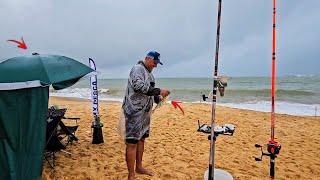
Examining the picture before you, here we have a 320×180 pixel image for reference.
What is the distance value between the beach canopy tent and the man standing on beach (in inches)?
36.1

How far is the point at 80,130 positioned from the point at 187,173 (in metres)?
3.55

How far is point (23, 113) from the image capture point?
353 centimetres

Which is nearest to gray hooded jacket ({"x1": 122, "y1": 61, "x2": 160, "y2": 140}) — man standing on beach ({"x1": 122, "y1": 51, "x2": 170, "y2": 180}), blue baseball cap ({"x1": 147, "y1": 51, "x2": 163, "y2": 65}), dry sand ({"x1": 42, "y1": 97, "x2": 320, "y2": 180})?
man standing on beach ({"x1": 122, "y1": 51, "x2": 170, "y2": 180})

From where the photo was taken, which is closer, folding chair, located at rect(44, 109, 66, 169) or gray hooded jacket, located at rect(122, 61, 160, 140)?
gray hooded jacket, located at rect(122, 61, 160, 140)

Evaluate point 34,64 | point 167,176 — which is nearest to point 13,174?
point 34,64

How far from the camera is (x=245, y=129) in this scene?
8.01 m

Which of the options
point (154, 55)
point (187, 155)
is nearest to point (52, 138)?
point (154, 55)

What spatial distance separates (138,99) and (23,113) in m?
1.40

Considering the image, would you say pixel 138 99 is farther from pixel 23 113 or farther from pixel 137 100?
pixel 23 113

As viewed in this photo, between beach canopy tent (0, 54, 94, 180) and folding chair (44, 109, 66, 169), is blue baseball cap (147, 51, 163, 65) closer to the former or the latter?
beach canopy tent (0, 54, 94, 180)

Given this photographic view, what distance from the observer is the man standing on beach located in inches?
140

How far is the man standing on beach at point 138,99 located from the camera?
140 inches

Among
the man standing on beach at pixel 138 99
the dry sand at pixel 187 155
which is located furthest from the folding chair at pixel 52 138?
the man standing on beach at pixel 138 99

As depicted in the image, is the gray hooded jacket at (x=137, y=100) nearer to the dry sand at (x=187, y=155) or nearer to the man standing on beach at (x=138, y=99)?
the man standing on beach at (x=138, y=99)
